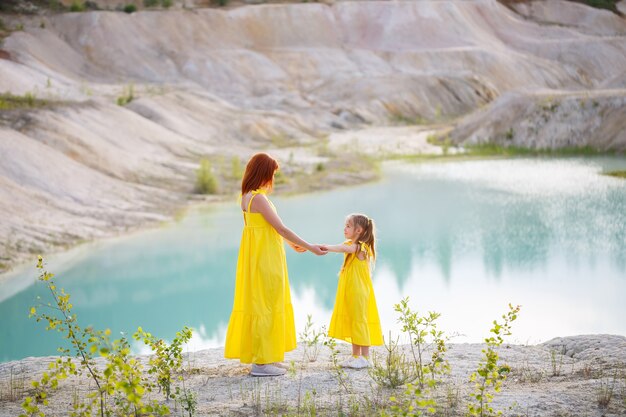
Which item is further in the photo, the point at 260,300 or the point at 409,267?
the point at 409,267

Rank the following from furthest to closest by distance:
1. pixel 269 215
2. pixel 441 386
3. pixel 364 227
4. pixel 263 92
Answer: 1. pixel 263 92
2. pixel 364 227
3. pixel 269 215
4. pixel 441 386

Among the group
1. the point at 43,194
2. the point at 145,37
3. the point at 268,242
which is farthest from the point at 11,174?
the point at 145,37

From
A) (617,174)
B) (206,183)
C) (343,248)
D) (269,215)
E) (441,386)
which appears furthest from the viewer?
(617,174)

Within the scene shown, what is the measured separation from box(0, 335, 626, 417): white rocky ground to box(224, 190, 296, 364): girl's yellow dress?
25 centimetres

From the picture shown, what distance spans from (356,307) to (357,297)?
0.08 metres

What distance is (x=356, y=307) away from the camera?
6.62m

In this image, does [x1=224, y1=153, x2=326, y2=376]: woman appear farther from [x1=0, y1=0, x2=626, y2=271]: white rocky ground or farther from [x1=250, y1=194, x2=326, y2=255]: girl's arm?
[x1=0, y1=0, x2=626, y2=271]: white rocky ground

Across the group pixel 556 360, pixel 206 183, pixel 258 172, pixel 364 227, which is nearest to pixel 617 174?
pixel 206 183

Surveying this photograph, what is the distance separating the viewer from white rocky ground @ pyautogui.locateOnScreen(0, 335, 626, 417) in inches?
214

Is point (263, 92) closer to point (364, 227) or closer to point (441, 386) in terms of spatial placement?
point (364, 227)

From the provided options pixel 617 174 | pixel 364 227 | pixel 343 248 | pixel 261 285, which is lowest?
pixel 261 285

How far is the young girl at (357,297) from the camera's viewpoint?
6.62m

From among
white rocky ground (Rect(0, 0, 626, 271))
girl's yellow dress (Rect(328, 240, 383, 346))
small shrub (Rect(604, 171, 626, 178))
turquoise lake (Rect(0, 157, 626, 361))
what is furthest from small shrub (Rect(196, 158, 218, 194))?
girl's yellow dress (Rect(328, 240, 383, 346))

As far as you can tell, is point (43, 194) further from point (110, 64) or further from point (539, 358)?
point (110, 64)
